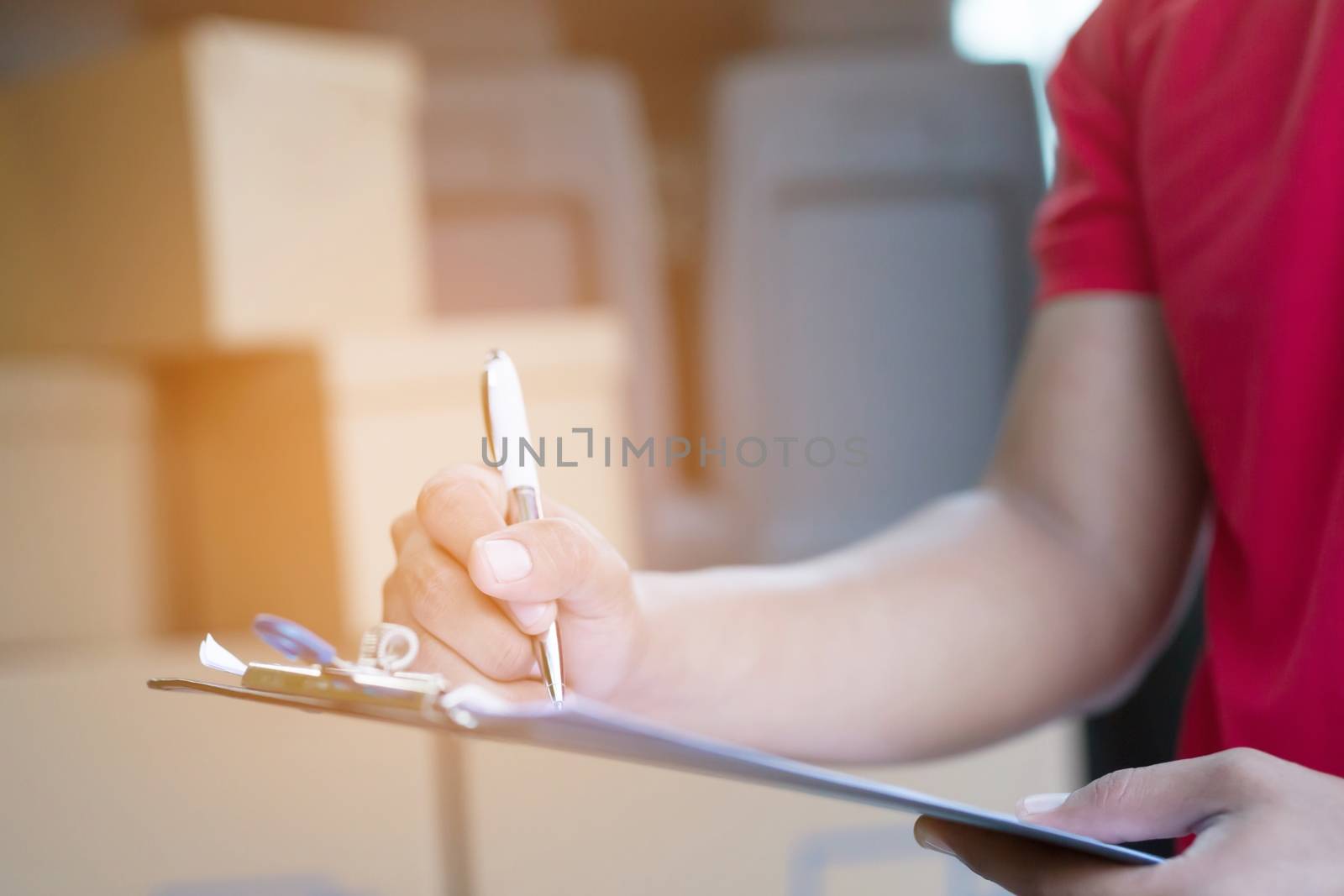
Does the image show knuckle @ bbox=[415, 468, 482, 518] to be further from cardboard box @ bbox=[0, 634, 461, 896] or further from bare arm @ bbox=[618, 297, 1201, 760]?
cardboard box @ bbox=[0, 634, 461, 896]

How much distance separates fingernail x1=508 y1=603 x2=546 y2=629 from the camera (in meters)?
0.29

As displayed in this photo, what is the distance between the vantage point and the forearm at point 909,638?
0.37 m

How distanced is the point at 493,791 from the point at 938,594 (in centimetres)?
38

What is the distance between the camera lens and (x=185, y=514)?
2.98 feet

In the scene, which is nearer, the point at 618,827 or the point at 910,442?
the point at 618,827

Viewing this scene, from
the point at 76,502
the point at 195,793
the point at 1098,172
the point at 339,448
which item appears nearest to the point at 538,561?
the point at 1098,172

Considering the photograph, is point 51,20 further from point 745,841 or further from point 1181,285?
point 1181,285

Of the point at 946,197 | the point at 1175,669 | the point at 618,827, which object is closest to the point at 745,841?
the point at 618,827

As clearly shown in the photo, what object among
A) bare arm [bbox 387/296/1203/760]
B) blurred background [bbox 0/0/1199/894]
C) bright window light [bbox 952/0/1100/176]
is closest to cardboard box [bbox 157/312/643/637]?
blurred background [bbox 0/0/1199/894]

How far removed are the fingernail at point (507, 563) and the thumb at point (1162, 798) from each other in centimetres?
12

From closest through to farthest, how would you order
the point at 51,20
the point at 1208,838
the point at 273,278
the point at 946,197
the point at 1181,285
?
the point at 1208,838 → the point at 1181,285 → the point at 273,278 → the point at 51,20 → the point at 946,197

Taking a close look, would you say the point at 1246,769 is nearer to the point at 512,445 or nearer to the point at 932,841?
the point at 932,841

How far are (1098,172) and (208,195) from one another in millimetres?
581

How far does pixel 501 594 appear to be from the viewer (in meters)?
0.28
